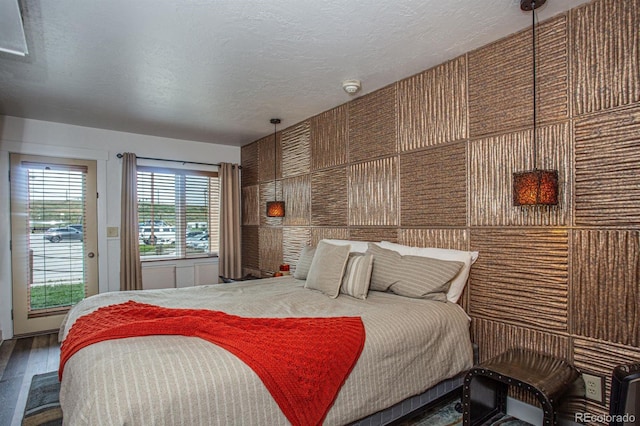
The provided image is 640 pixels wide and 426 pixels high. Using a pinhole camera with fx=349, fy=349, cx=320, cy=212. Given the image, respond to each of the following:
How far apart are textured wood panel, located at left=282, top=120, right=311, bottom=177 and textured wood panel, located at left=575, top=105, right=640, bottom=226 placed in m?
2.73

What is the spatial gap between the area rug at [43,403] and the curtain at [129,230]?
1624 mm

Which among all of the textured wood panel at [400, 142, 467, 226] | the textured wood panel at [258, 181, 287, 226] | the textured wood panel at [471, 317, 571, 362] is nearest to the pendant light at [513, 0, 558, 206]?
the textured wood panel at [400, 142, 467, 226]

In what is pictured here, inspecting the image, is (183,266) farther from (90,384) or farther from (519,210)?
(519,210)

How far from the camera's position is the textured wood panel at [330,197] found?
366 centimetres

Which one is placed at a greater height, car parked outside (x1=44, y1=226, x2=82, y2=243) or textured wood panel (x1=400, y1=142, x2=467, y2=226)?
textured wood panel (x1=400, y1=142, x2=467, y2=226)

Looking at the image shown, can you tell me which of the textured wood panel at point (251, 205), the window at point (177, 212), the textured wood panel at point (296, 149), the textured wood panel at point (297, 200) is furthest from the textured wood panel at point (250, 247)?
the textured wood panel at point (296, 149)

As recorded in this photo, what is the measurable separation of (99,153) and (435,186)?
4180 millimetres

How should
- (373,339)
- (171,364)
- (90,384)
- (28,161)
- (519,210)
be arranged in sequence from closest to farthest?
(90,384) < (171,364) < (373,339) < (519,210) < (28,161)

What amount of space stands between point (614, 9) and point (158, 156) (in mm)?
4955

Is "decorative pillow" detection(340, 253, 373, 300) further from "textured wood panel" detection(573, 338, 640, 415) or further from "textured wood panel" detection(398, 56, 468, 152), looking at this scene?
"textured wood panel" detection(573, 338, 640, 415)

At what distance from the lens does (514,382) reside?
5.88ft

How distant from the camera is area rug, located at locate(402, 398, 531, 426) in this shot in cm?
223

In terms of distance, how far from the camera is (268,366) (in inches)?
59.1

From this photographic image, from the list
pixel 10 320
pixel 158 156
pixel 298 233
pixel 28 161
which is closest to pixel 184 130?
pixel 158 156
